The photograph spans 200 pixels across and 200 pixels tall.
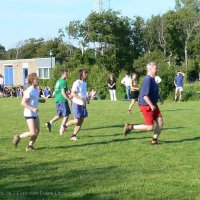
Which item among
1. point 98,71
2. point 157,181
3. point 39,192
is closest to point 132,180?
point 157,181

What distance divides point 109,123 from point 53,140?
434 cm

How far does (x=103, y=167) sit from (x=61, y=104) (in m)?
4.86

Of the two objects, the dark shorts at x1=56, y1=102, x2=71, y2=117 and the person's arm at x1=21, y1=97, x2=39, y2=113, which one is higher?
the person's arm at x1=21, y1=97, x2=39, y2=113

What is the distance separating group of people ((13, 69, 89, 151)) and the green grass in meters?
0.34

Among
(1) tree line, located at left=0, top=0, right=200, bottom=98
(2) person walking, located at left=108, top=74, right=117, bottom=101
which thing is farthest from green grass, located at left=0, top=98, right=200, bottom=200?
(1) tree line, located at left=0, top=0, right=200, bottom=98

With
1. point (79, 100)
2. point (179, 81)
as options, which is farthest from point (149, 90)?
point (179, 81)

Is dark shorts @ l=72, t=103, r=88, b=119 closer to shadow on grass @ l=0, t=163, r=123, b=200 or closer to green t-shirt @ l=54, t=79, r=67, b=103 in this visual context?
green t-shirt @ l=54, t=79, r=67, b=103

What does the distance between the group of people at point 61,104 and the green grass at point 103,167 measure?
341mm

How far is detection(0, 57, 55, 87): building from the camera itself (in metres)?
68.6

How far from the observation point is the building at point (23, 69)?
225 ft

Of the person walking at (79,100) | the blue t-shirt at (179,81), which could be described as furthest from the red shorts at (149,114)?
the blue t-shirt at (179,81)

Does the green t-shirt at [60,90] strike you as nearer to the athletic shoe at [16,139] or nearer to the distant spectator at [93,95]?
the athletic shoe at [16,139]

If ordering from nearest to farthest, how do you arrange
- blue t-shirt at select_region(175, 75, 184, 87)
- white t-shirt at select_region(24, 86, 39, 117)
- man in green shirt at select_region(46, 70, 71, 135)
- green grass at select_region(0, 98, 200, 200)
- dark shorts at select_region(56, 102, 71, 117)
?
green grass at select_region(0, 98, 200, 200) → white t-shirt at select_region(24, 86, 39, 117) → man in green shirt at select_region(46, 70, 71, 135) → dark shorts at select_region(56, 102, 71, 117) → blue t-shirt at select_region(175, 75, 184, 87)

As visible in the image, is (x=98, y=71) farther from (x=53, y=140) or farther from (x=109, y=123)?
(x=53, y=140)
